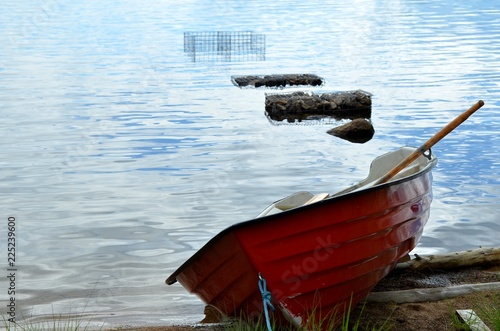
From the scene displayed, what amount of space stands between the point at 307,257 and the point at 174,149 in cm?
900

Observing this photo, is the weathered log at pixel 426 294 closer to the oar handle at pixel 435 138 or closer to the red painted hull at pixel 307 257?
the red painted hull at pixel 307 257

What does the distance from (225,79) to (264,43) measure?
8.22 m

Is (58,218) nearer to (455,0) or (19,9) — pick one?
(19,9)

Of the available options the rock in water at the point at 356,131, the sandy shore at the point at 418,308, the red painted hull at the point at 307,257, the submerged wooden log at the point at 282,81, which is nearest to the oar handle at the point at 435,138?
the red painted hull at the point at 307,257

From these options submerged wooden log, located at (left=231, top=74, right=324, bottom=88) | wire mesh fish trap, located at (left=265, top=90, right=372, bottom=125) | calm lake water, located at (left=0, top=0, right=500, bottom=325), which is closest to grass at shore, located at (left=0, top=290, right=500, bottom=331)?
calm lake water, located at (left=0, top=0, right=500, bottom=325)

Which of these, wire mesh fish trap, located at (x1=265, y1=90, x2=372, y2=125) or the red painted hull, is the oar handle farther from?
wire mesh fish trap, located at (x1=265, y1=90, x2=372, y2=125)

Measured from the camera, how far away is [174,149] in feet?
50.8

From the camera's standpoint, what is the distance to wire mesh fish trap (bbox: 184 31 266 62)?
28953mm

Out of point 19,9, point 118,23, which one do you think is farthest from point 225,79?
point 19,9

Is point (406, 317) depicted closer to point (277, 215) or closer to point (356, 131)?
point (277, 215)

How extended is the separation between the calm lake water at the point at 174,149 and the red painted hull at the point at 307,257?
4.55 feet

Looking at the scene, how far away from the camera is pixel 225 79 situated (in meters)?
23.8

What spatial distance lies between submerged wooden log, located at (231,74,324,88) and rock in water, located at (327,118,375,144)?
224 inches

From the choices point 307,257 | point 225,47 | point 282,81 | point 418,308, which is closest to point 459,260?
point 418,308
